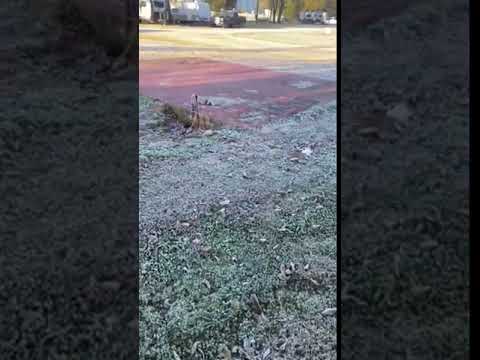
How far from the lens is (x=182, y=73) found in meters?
1.64

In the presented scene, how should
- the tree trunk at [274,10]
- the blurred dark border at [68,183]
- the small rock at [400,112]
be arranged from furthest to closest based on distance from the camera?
1. the tree trunk at [274,10]
2. the small rock at [400,112]
3. the blurred dark border at [68,183]

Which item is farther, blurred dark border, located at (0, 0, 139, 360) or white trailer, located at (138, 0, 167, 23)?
white trailer, located at (138, 0, 167, 23)

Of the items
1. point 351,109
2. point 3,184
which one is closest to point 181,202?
point 3,184

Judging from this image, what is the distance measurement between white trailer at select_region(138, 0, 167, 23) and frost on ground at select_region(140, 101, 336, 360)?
11.9 inches

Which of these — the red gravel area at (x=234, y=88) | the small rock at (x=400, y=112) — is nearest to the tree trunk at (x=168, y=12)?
the red gravel area at (x=234, y=88)

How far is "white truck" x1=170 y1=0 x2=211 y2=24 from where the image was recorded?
168 centimetres

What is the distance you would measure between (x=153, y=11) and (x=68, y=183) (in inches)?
26.3

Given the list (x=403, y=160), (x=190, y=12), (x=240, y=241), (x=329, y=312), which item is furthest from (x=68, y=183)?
(x=403, y=160)

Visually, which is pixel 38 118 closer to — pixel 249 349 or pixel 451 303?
pixel 249 349

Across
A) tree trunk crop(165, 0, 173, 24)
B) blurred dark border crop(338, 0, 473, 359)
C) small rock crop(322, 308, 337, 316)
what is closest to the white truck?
tree trunk crop(165, 0, 173, 24)

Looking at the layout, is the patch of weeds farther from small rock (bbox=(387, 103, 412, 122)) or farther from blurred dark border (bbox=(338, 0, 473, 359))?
small rock (bbox=(387, 103, 412, 122))

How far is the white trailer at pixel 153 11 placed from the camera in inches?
63.4

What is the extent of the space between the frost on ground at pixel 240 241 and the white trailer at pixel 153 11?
11.9 inches

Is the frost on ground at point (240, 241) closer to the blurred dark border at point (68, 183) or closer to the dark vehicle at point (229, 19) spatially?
the blurred dark border at point (68, 183)
